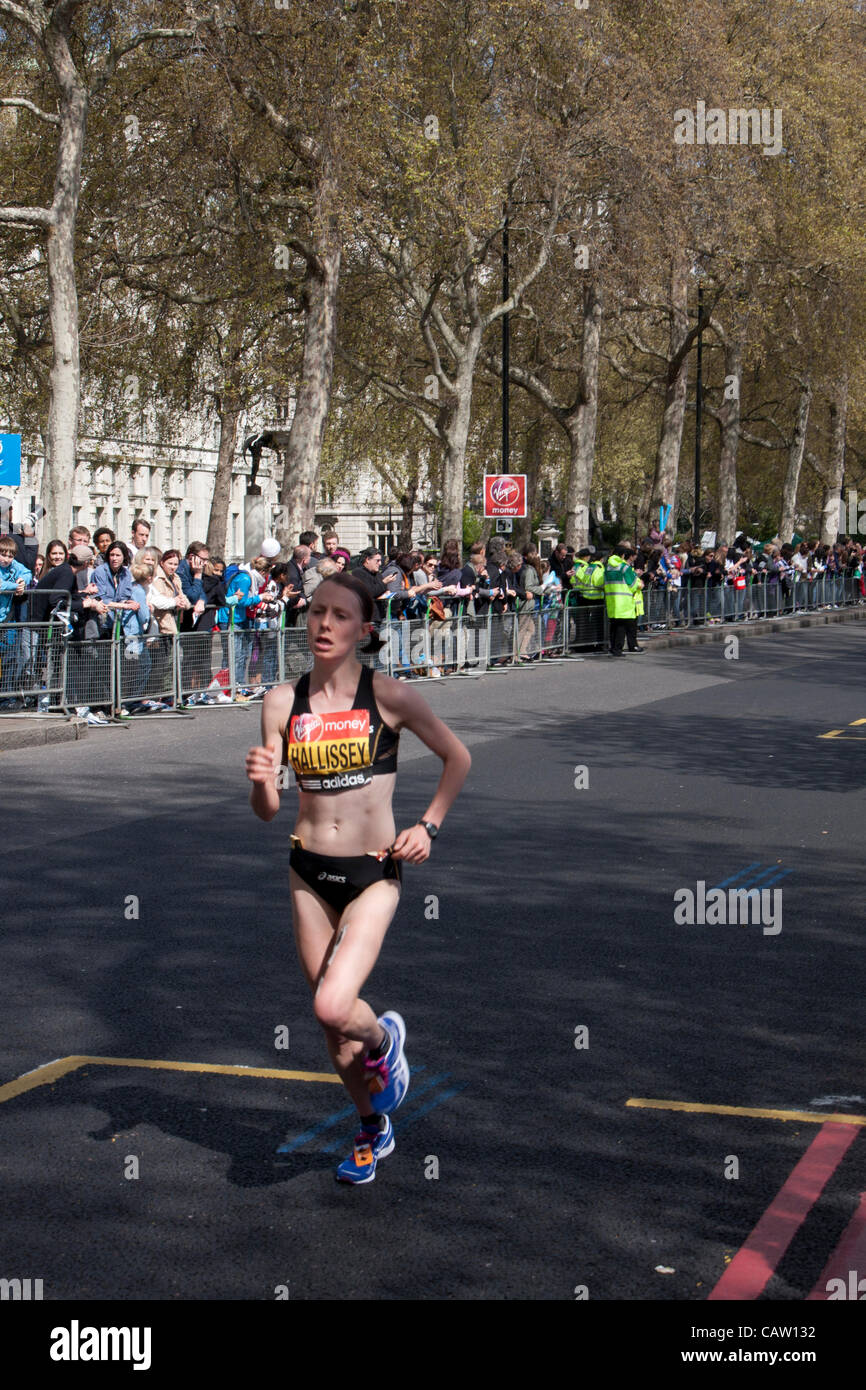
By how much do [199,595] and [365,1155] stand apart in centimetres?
1460

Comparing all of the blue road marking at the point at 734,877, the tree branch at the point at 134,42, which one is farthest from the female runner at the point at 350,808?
the tree branch at the point at 134,42

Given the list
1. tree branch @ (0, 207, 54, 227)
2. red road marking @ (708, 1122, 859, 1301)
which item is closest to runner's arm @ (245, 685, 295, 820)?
red road marking @ (708, 1122, 859, 1301)

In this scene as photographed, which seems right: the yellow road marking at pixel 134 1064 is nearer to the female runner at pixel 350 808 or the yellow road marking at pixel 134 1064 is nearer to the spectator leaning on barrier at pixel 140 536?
the female runner at pixel 350 808

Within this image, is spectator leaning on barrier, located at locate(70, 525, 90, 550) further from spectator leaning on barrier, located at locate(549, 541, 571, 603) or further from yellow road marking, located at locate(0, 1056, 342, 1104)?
yellow road marking, located at locate(0, 1056, 342, 1104)

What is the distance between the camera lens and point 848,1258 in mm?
4293

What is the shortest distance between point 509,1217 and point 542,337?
42494 millimetres

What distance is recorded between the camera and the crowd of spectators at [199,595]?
16.8 m

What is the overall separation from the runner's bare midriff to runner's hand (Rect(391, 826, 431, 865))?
109mm

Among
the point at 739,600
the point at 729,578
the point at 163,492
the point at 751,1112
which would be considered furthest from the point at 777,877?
the point at 163,492

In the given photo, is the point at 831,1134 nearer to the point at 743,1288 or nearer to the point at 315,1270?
the point at 743,1288

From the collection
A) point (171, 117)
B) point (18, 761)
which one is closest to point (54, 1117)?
point (18, 761)

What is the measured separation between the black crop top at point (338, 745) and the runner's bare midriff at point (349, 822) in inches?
1.2

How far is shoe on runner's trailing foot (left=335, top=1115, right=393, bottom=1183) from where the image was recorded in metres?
4.84

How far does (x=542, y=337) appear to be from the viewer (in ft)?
150
